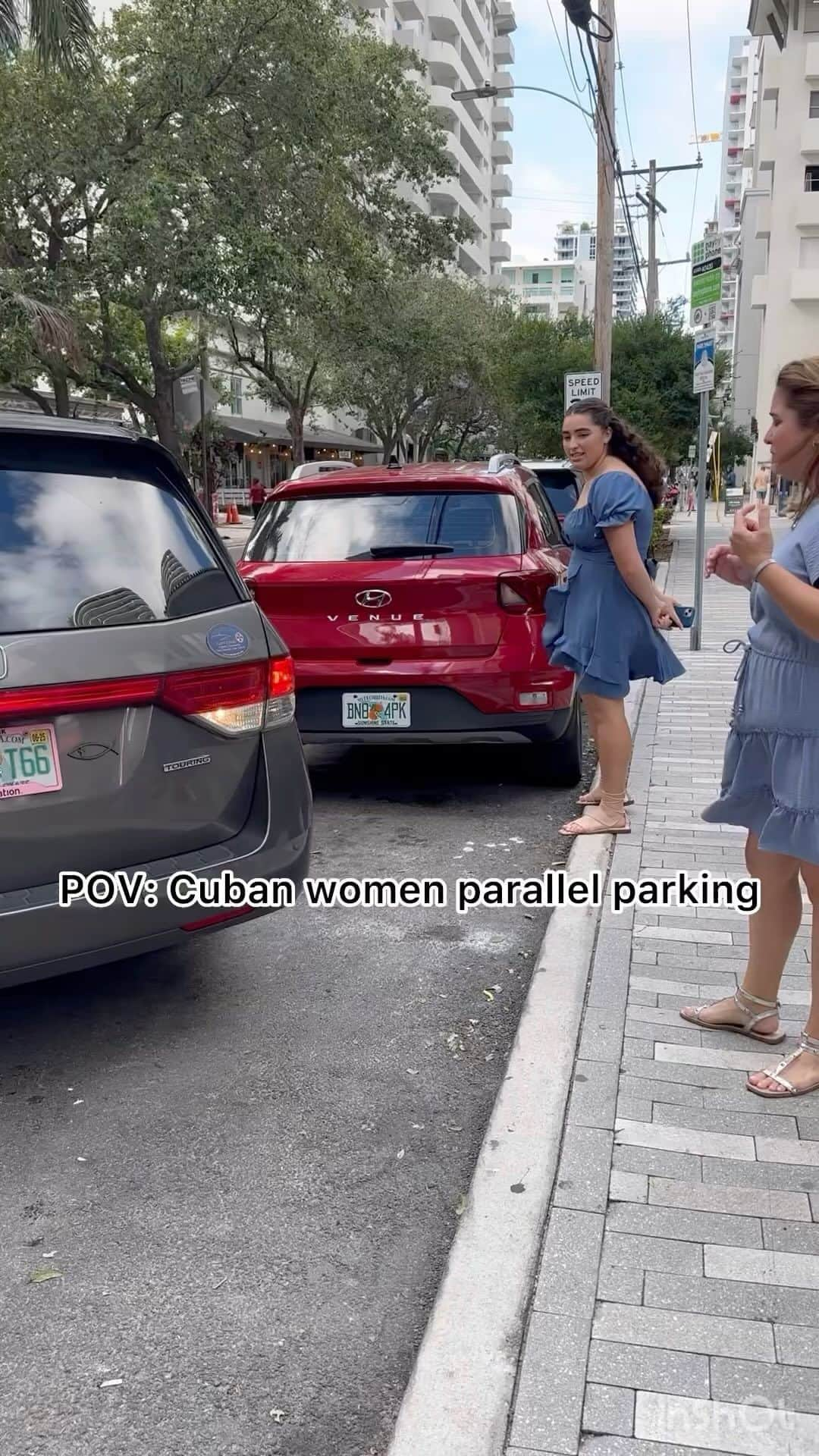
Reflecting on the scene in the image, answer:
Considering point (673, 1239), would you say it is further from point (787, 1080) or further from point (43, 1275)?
point (43, 1275)

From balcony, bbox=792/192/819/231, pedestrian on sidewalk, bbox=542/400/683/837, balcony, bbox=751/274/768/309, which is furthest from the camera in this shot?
balcony, bbox=751/274/768/309

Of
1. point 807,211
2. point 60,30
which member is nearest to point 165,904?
point 60,30

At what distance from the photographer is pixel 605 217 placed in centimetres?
1528

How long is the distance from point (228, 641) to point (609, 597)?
7.79ft

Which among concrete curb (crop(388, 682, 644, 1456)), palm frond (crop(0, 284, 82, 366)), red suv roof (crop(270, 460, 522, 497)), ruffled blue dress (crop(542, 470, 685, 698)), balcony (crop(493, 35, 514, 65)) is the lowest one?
concrete curb (crop(388, 682, 644, 1456))

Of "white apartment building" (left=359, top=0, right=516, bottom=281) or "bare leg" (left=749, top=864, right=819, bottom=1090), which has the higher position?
"white apartment building" (left=359, top=0, right=516, bottom=281)

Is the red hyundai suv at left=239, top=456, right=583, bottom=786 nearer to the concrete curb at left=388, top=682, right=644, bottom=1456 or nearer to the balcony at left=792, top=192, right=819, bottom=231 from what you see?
the concrete curb at left=388, top=682, right=644, bottom=1456

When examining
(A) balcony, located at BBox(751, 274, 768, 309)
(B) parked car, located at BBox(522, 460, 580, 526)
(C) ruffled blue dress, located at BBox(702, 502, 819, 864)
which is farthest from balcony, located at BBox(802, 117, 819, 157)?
(C) ruffled blue dress, located at BBox(702, 502, 819, 864)

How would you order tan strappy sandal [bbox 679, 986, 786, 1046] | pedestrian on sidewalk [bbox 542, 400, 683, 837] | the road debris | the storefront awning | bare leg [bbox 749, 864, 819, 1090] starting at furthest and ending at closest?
the storefront awning < pedestrian on sidewalk [bbox 542, 400, 683, 837] < tan strappy sandal [bbox 679, 986, 786, 1046] < bare leg [bbox 749, 864, 819, 1090] < the road debris

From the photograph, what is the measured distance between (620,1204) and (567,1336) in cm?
46

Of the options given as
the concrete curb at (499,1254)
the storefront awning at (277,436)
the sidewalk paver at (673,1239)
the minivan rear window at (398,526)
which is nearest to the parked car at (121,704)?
the concrete curb at (499,1254)

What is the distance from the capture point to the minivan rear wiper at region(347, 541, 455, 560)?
5805mm

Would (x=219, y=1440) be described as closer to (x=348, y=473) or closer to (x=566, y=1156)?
(x=566, y=1156)

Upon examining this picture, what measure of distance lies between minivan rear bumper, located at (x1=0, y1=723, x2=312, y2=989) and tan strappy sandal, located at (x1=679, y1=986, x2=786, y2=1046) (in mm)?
1306
